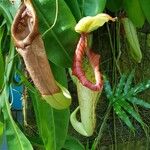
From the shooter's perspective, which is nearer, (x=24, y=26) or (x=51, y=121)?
(x=24, y=26)

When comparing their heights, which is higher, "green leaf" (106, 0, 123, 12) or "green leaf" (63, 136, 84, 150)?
"green leaf" (106, 0, 123, 12)

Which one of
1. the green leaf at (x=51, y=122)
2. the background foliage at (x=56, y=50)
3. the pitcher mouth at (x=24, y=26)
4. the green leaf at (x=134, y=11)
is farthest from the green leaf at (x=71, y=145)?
the pitcher mouth at (x=24, y=26)

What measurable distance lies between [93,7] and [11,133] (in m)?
0.30

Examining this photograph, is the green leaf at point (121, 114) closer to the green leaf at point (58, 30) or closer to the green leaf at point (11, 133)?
the green leaf at point (11, 133)

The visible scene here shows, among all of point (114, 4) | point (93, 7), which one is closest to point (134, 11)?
point (114, 4)

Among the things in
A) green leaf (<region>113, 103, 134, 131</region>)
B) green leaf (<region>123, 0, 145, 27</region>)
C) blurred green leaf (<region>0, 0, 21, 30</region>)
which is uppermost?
blurred green leaf (<region>0, 0, 21, 30</region>)

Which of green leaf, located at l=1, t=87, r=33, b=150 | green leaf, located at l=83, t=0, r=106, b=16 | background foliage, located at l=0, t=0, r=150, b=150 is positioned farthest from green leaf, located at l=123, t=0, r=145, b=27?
green leaf, located at l=1, t=87, r=33, b=150

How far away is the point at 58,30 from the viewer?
695 millimetres

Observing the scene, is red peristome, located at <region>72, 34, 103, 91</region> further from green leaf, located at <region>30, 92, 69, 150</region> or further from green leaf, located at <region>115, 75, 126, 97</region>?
green leaf, located at <region>115, 75, 126, 97</region>

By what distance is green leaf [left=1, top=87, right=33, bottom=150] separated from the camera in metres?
0.82

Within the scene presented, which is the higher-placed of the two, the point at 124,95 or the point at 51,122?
the point at 51,122

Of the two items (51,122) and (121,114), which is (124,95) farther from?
(51,122)

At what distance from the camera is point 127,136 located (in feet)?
4.57

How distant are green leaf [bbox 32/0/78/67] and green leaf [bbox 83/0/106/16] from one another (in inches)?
2.0
